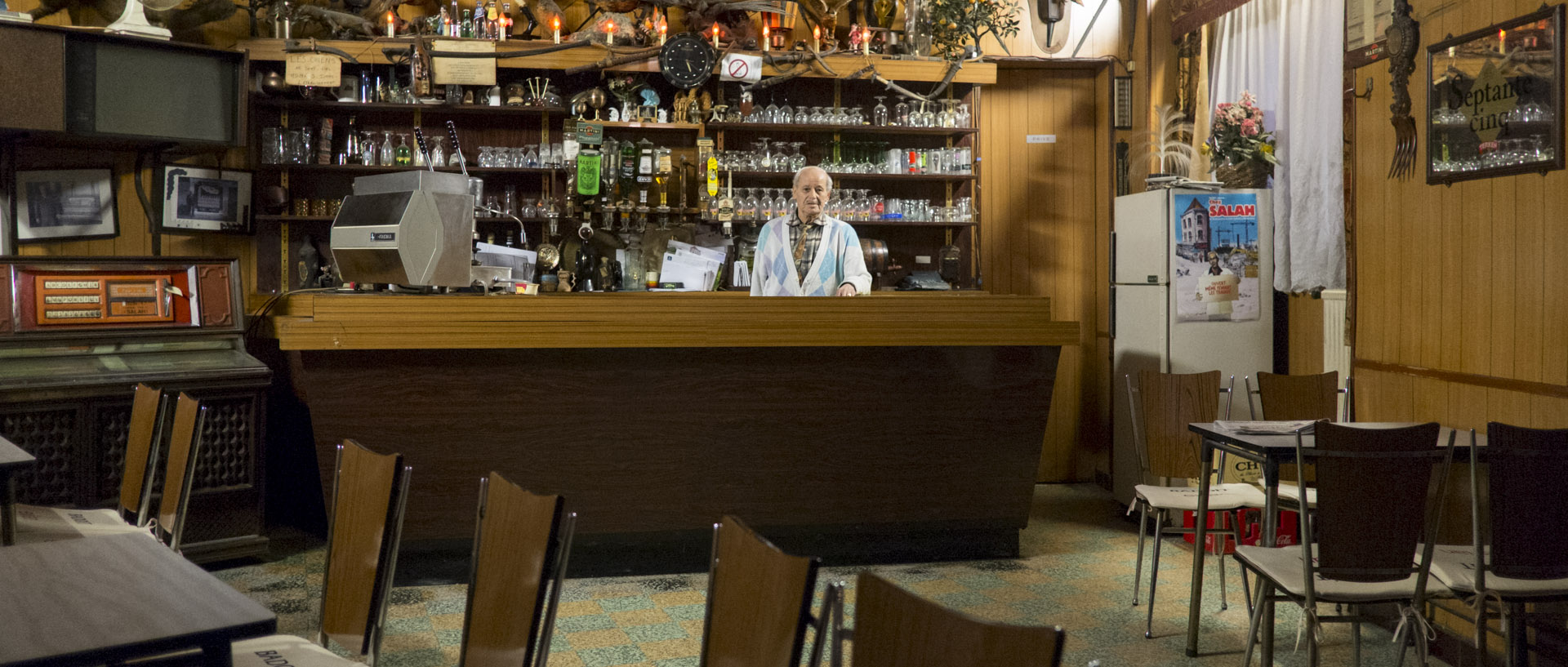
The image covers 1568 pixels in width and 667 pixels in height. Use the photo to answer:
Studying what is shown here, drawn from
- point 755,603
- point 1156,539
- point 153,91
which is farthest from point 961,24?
point 755,603

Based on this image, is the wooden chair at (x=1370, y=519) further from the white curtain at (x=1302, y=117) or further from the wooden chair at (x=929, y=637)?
the white curtain at (x=1302, y=117)

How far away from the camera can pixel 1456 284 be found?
3.76m

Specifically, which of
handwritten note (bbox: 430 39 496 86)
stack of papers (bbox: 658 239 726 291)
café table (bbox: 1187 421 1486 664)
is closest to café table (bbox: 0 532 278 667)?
café table (bbox: 1187 421 1486 664)

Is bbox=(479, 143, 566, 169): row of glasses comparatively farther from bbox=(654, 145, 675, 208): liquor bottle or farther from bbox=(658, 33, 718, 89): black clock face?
bbox=(658, 33, 718, 89): black clock face

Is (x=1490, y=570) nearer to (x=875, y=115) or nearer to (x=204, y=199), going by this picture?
(x=875, y=115)

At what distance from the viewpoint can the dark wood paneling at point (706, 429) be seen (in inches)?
159

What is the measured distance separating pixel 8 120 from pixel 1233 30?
5.50 meters

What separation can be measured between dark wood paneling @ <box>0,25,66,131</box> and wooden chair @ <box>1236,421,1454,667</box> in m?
4.66

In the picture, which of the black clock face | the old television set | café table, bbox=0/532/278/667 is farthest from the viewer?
the black clock face

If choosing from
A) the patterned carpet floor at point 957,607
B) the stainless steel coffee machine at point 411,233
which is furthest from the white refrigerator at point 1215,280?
the stainless steel coffee machine at point 411,233

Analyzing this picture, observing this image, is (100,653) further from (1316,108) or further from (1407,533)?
(1316,108)

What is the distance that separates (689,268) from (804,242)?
101cm

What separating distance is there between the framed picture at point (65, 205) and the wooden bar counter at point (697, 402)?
1952mm

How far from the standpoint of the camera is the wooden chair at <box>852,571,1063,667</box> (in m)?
1.13
